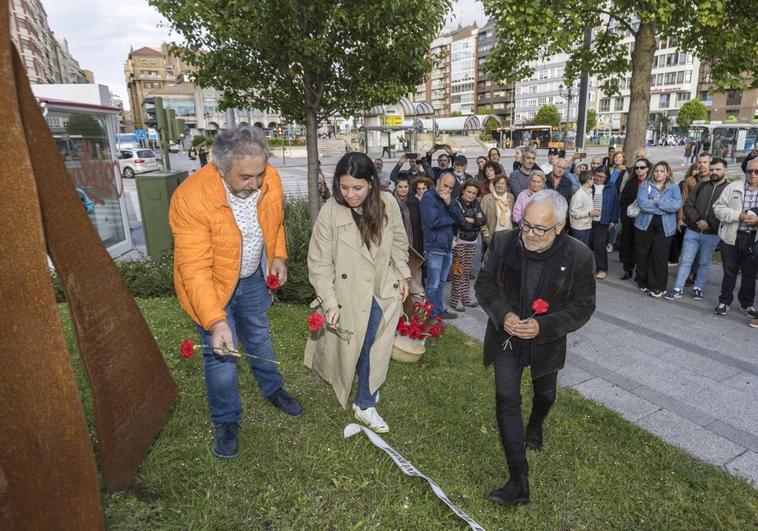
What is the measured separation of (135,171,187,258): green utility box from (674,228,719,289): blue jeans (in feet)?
24.6

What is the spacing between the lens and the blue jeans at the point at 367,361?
11.0 ft

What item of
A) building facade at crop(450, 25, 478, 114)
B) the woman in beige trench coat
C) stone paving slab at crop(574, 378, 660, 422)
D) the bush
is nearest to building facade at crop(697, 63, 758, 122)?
building facade at crop(450, 25, 478, 114)

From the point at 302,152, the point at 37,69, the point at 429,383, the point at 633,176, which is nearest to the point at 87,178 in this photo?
the point at 429,383

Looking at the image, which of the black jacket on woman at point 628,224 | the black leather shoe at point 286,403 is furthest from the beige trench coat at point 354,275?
the black jacket on woman at point 628,224

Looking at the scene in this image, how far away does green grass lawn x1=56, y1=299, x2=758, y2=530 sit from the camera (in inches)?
110

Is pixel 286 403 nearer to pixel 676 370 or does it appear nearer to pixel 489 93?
pixel 676 370

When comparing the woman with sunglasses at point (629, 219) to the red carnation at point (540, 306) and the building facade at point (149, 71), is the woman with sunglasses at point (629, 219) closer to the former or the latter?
the red carnation at point (540, 306)

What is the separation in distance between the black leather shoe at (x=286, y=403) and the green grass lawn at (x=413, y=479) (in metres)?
0.06

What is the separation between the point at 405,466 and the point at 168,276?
16.9ft

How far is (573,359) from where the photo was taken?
5168mm

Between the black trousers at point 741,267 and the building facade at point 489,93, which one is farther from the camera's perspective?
the building facade at point 489,93

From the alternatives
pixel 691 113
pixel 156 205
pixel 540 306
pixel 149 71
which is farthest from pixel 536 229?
pixel 149 71

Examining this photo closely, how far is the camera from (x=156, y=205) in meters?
7.96

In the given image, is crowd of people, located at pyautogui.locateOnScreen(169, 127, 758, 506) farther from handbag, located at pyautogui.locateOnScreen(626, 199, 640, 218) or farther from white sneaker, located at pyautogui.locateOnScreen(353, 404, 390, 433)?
handbag, located at pyautogui.locateOnScreen(626, 199, 640, 218)
